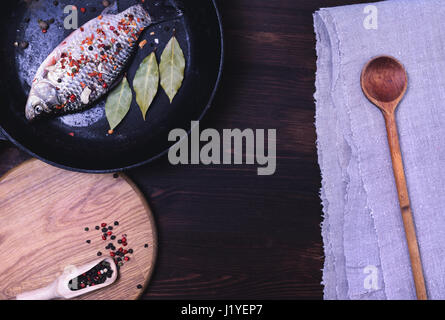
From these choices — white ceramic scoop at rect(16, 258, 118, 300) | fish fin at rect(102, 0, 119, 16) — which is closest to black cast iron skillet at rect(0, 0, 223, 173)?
fish fin at rect(102, 0, 119, 16)

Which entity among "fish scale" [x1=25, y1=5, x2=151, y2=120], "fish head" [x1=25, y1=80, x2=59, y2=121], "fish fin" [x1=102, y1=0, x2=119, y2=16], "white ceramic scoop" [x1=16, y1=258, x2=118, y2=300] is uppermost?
"fish fin" [x1=102, y1=0, x2=119, y2=16]

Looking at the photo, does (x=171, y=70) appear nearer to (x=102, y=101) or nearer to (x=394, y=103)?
(x=102, y=101)

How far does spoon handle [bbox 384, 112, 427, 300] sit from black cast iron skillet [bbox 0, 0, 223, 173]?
0.39 m

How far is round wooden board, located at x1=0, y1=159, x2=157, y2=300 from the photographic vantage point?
75 cm

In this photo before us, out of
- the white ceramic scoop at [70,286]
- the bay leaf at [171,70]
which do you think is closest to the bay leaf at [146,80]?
the bay leaf at [171,70]

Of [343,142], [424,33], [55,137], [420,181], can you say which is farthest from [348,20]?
[55,137]

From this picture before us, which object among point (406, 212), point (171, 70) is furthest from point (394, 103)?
point (171, 70)

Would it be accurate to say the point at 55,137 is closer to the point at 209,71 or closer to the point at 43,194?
the point at 43,194

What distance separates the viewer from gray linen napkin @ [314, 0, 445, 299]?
72 cm

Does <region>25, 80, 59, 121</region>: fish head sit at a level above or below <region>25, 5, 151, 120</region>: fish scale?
below

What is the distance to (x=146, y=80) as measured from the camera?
774 millimetres

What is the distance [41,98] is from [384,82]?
705 millimetres

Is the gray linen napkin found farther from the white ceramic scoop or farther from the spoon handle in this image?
the white ceramic scoop

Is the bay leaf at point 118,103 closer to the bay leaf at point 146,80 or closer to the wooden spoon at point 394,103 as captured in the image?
the bay leaf at point 146,80
